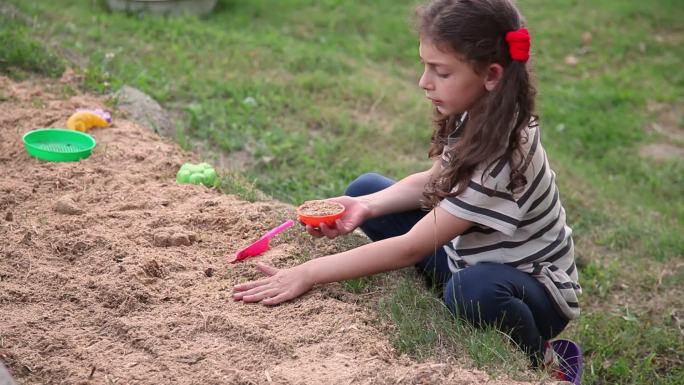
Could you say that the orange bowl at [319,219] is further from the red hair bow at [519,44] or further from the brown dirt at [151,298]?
the red hair bow at [519,44]

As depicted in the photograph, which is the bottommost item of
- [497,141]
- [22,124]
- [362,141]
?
[362,141]

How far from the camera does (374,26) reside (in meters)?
7.50

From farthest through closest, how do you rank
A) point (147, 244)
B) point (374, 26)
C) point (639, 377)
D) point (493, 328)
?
point (374, 26)
point (639, 377)
point (147, 244)
point (493, 328)

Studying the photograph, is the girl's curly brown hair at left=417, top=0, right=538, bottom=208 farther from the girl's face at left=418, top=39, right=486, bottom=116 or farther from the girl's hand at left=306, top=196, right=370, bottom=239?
the girl's hand at left=306, top=196, right=370, bottom=239

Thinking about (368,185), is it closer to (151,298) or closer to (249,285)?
(249,285)

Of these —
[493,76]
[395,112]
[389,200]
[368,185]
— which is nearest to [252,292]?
[389,200]

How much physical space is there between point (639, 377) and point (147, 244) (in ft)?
6.51

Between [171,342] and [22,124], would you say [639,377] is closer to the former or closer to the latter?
[171,342]

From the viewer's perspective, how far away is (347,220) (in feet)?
10.3

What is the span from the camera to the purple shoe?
117 inches

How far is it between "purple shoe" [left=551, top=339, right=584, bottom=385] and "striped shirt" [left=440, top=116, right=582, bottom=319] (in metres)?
0.17

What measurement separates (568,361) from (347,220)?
0.96m

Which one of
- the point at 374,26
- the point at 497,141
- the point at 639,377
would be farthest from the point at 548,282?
the point at 374,26

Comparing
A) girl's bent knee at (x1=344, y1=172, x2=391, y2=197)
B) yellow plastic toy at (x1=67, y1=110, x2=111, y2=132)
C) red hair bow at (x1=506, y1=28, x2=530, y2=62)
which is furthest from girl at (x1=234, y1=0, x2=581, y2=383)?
yellow plastic toy at (x1=67, y1=110, x2=111, y2=132)
